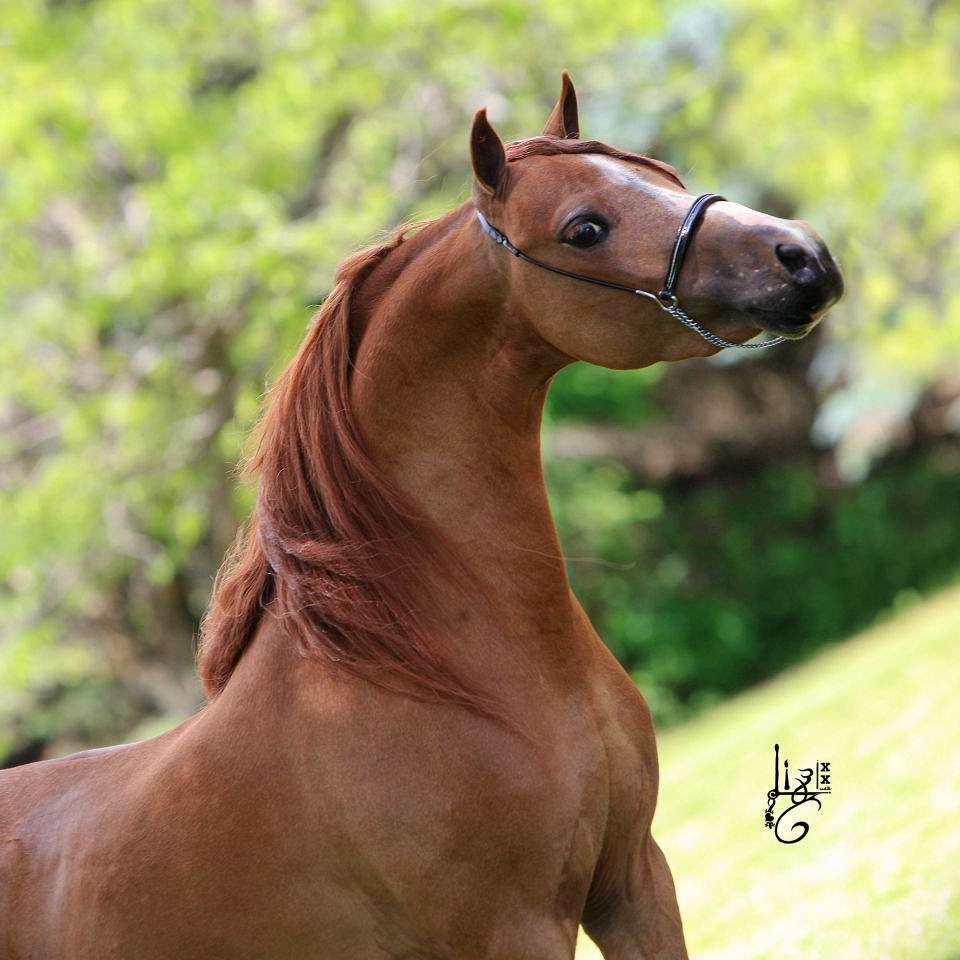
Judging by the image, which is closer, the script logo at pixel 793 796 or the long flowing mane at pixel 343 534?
the long flowing mane at pixel 343 534

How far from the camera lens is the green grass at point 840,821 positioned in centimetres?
453

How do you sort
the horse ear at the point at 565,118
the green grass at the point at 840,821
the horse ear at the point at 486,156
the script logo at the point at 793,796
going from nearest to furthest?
the horse ear at the point at 486,156 < the horse ear at the point at 565,118 < the script logo at the point at 793,796 < the green grass at the point at 840,821

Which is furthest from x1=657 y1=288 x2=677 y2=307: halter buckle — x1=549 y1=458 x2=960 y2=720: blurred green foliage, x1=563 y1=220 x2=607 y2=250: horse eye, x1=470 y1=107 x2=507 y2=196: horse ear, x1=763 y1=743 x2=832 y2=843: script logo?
x1=549 y1=458 x2=960 y2=720: blurred green foliage

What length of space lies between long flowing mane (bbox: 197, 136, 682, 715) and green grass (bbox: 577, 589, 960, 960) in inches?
82.0

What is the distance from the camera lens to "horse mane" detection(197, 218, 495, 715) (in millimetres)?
2656

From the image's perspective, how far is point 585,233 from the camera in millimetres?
2527

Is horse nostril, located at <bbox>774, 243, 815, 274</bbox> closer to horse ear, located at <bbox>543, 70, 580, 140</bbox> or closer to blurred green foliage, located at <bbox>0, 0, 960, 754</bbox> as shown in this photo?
horse ear, located at <bbox>543, 70, 580, 140</bbox>

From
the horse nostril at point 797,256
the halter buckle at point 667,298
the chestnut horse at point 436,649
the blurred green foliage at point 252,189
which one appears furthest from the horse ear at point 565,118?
the blurred green foliage at point 252,189

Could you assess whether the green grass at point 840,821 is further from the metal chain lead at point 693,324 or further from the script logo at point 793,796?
the metal chain lead at point 693,324

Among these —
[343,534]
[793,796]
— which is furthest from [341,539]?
[793,796]

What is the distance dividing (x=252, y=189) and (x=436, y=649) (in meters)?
8.04

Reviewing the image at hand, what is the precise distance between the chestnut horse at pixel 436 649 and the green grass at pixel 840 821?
71.7 inches

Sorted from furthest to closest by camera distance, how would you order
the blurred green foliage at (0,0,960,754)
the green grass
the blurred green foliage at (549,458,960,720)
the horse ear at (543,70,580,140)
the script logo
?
the blurred green foliage at (549,458,960,720), the blurred green foliage at (0,0,960,754), the green grass, the script logo, the horse ear at (543,70,580,140)

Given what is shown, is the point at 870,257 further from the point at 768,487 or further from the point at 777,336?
the point at 777,336
